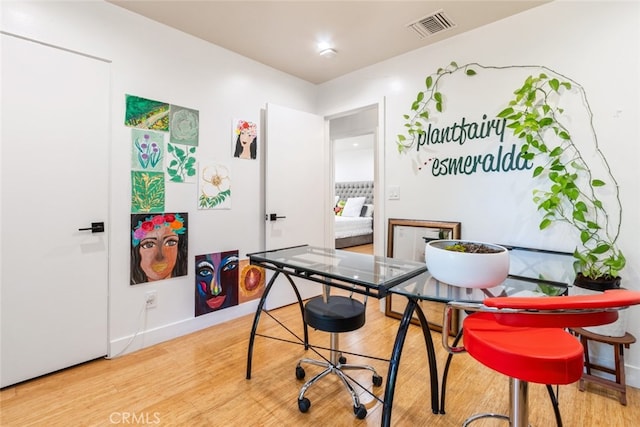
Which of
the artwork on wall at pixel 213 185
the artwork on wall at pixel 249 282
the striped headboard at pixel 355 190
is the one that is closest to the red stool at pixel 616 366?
the artwork on wall at pixel 249 282

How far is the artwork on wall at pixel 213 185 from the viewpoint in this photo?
265cm

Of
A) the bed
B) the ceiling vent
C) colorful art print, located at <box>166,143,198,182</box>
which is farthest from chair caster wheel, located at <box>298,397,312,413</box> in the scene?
the bed

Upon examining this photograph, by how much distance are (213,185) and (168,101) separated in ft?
2.47

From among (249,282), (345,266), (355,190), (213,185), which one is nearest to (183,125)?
(213,185)

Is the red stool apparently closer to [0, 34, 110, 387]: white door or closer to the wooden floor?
the wooden floor

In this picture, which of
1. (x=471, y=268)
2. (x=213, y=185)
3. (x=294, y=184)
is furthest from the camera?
(x=294, y=184)

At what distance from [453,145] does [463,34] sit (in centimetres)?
89

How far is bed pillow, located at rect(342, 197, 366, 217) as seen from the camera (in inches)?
280

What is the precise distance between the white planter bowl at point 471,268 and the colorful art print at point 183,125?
2184mm

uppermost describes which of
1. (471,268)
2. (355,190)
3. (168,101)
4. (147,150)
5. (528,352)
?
(168,101)

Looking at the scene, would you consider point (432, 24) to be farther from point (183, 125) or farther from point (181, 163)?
point (181, 163)

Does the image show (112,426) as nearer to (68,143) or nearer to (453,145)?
(68,143)

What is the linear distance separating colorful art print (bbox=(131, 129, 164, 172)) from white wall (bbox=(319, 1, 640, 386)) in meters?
1.98

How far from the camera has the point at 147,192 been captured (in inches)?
92.1
